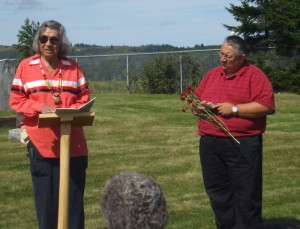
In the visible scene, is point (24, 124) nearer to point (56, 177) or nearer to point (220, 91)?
point (56, 177)

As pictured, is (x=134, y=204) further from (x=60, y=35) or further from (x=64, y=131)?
(x=60, y=35)

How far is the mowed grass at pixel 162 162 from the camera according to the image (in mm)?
8117

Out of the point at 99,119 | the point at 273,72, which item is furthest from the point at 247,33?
the point at 99,119

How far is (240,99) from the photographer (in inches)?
230

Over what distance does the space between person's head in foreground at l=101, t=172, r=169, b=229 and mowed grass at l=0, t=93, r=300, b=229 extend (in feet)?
14.7

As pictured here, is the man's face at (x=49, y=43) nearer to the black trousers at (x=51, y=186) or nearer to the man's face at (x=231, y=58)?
the black trousers at (x=51, y=186)

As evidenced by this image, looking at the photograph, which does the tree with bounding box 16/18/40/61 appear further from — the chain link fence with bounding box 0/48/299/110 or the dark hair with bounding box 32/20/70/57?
the dark hair with bounding box 32/20/70/57

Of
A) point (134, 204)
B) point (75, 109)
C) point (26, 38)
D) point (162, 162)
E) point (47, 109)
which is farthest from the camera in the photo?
point (26, 38)

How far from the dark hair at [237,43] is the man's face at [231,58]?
26mm

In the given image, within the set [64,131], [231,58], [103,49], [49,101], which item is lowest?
[103,49]

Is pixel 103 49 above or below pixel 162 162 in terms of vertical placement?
above

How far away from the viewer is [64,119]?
5.10 m

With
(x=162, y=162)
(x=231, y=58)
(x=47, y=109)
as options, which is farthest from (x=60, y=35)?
(x=162, y=162)

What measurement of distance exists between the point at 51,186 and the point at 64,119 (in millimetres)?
683
